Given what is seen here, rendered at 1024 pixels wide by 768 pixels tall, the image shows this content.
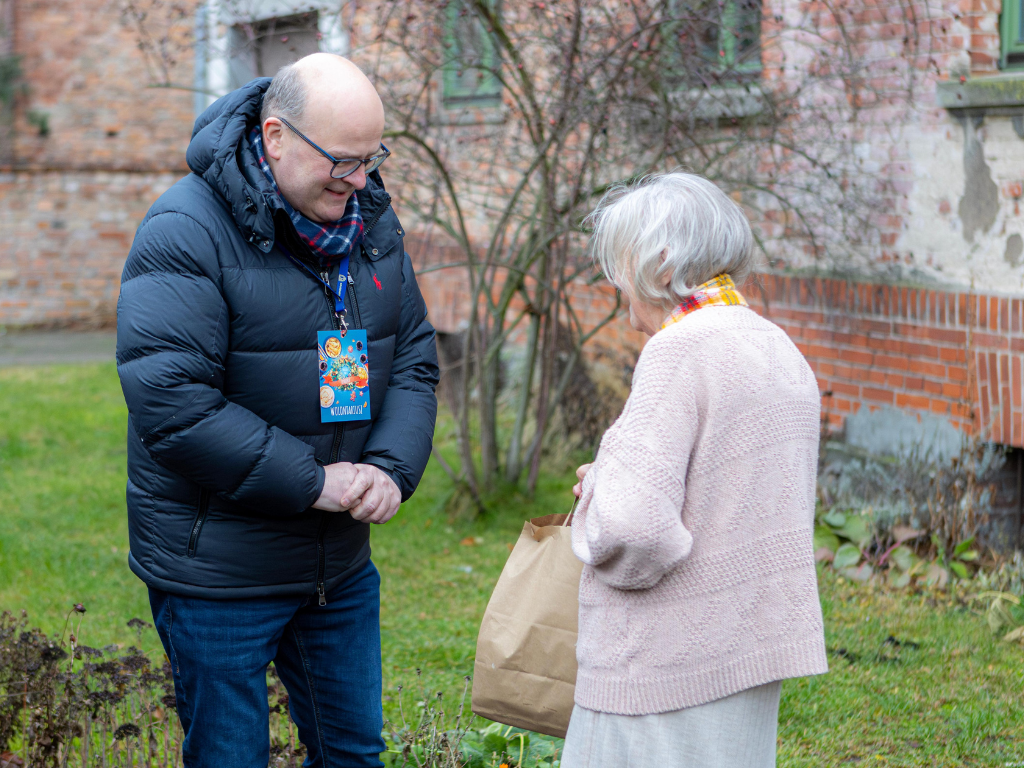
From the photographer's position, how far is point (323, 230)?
7.55ft

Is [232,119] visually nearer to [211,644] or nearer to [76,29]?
[211,644]

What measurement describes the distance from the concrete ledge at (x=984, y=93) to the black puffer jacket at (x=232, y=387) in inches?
140

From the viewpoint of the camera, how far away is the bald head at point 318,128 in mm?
2225

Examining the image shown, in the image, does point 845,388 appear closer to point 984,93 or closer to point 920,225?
point 920,225

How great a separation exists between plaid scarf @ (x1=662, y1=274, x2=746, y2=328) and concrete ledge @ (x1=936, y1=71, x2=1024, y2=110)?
3.47m

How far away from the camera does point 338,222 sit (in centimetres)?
236

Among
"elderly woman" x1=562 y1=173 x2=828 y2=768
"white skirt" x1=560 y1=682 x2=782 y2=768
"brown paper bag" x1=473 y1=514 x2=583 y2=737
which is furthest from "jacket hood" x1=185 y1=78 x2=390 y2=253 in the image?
"white skirt" x1=560 y1=682 x2=782 y2=768

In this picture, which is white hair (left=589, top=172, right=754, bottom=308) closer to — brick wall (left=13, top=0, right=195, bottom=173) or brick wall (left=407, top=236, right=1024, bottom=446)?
brick wall (left=407, top=236, right=1024, bottom=446)

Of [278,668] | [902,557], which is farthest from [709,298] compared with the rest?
[902,557]

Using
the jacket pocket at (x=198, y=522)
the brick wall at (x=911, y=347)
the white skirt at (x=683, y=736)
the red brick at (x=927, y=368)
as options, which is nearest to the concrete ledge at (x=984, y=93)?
the brick wall at (x=911, y=347)

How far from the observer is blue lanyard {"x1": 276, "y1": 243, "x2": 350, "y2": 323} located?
2.30 metres

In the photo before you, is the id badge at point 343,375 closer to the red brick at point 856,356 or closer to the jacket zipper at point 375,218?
the jacket zipper at point 375,218

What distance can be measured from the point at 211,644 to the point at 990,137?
427 cm

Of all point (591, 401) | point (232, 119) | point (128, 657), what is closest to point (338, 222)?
point (232, 119)
